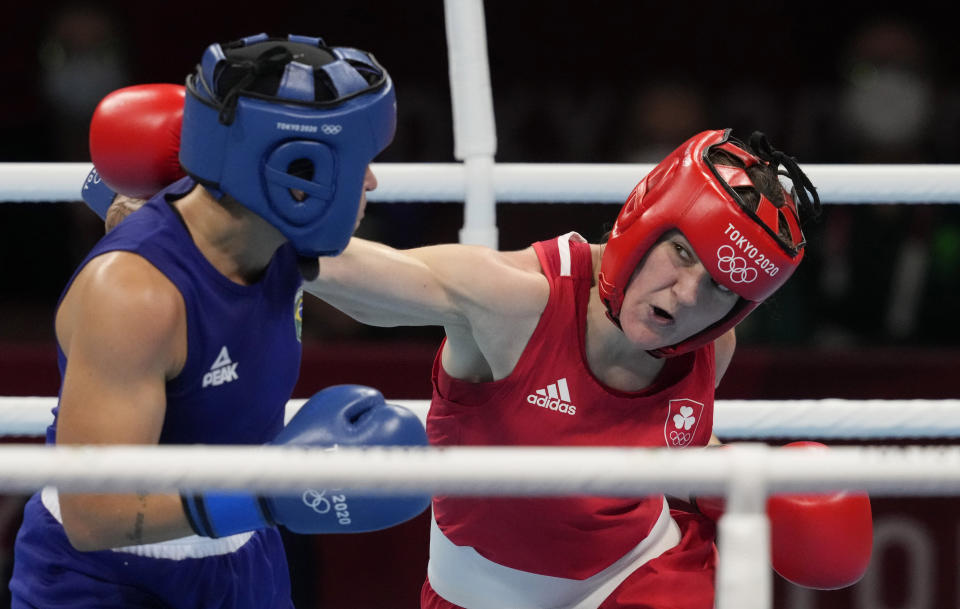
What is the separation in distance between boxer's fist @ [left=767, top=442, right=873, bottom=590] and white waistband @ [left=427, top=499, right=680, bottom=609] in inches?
8.5

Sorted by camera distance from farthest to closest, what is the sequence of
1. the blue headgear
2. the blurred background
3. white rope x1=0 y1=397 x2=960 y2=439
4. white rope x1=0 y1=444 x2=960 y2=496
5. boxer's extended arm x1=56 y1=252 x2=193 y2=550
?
the blurred background → white rope x1=0 y1=397 x2=960 y2=439 → the blue headgear → boxer's extended arm x1=56 y1=252 x2=193 y2=550 → white rope x1=0 y1=444 x2=960 y2=496

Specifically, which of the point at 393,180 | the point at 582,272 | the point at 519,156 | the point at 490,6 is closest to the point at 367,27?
the point at 490,6

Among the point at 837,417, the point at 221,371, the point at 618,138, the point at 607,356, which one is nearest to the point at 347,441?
the point at 221,371

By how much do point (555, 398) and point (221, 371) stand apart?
1.90 feet

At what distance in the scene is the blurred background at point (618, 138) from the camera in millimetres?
3238

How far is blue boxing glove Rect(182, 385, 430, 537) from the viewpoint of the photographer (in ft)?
4.46

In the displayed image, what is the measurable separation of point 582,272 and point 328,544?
1.54 m

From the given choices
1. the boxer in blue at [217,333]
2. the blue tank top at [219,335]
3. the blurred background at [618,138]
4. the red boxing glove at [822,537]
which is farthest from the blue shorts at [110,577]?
the blurred background at [618,138]

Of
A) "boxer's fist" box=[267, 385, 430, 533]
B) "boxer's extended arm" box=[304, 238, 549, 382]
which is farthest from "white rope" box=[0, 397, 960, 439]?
"boxer's fist" box=[267, 385, 430, 533]

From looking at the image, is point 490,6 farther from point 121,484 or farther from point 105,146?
point 121,484

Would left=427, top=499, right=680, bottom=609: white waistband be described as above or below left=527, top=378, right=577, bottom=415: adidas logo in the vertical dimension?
below

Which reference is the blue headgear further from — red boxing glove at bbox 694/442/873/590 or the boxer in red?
red boxing glove at bbox 694/442/873/590

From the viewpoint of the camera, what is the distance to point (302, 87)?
1491 mm

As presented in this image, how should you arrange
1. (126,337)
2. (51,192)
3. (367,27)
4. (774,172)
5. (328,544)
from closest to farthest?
(126,337) < (774,172) < (51,192) < (328,544) < (367,27)
